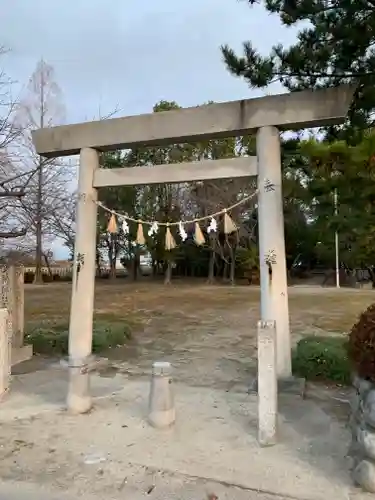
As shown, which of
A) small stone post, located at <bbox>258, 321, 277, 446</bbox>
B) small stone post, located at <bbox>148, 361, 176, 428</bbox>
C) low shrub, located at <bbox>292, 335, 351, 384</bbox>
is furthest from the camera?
low shrub, located at <bbox>292, 335, 351, 384</bbox>

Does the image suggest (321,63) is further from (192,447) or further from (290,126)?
(192,447)

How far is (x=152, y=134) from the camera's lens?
5266 millimetres

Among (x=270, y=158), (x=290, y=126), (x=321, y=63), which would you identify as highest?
(x=321, y=63)

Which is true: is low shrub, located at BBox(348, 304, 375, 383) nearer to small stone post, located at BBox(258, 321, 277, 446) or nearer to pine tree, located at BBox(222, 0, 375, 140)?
small stone post, located at BBox(258, 321, 277, 446)

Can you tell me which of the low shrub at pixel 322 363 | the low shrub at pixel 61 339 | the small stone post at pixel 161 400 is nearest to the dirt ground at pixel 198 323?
the low shrub at pixel 61 339

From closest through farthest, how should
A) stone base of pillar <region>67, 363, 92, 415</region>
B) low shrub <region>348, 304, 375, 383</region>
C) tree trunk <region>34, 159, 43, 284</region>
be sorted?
low shrub <region>348, 304, 375, 383</region> < stone base of pillar <region>67, 363, 92, 415</region> < tree trunk <region>34, 159, 43, 284</region>

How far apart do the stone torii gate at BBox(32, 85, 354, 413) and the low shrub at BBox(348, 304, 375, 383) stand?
1.58 m

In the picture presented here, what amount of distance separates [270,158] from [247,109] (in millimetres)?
610

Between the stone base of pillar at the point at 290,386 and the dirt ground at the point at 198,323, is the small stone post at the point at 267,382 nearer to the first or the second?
the stone base of pillar at the point at 290,386

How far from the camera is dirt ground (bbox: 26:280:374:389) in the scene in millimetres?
6816

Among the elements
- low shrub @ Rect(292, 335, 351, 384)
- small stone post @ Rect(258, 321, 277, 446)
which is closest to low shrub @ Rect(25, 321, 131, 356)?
low shrub @ Rect(292, 335, 351, 384)

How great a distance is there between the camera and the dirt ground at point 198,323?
6.82m

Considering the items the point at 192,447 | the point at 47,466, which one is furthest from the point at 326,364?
the point at 47,466

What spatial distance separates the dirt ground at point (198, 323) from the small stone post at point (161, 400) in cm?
162
